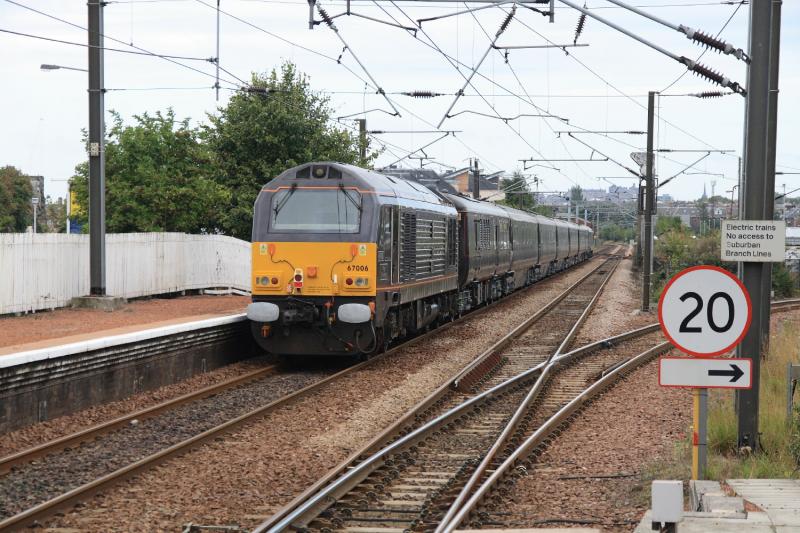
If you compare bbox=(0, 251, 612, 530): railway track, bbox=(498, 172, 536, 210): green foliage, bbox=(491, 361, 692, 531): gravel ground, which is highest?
bbox=(498, 172, 536, 210): green foliage

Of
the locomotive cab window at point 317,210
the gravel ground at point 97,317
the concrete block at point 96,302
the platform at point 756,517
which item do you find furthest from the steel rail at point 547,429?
the concrete block at point 96,302

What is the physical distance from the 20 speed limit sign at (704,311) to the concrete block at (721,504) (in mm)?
1048

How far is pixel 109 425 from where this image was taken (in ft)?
37.2

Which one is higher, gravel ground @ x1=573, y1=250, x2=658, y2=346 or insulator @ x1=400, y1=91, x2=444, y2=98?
insulator @ x1=400, y1=91, x2=444, y2=98

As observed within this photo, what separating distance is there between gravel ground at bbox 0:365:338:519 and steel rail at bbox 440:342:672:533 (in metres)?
3.32

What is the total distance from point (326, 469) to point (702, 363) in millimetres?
3645

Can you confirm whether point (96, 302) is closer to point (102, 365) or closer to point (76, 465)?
point (102, 365)

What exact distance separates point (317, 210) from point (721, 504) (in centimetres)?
1043

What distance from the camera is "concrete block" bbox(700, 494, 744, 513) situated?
6877 millimetres

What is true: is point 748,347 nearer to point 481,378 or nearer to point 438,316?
point 481,378

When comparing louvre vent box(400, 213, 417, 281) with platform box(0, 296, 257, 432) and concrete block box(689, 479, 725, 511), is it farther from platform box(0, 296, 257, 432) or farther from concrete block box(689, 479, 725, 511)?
concrete block box(689, 479, 725, 511)

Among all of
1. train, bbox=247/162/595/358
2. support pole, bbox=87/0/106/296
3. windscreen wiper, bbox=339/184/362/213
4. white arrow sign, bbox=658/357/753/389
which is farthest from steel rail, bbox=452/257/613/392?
support pole, bbox=87/0/106/296

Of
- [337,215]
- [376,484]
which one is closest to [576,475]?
[376,484]

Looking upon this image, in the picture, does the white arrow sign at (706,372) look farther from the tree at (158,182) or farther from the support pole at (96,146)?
the tree at (158,182)
